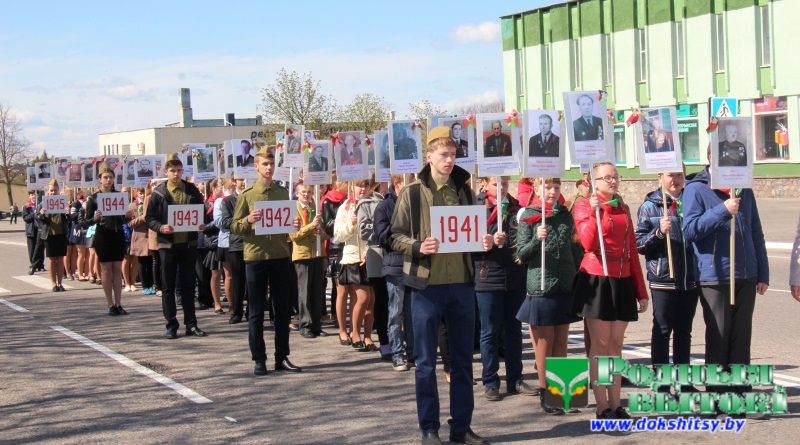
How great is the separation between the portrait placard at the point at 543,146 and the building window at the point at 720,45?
34.8m

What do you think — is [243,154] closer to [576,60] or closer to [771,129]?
[771,129]

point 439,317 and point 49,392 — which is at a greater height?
point 439,317

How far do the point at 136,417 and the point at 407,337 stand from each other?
10.1 ft

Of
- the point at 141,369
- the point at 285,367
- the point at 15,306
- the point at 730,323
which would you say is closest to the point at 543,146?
the point at 730,323

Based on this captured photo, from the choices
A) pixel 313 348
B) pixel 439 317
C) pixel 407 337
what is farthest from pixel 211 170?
pixel 439 317

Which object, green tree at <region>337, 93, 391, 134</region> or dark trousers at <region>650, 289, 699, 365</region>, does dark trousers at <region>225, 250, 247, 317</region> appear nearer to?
dark trousers at <region>650, 289, 699, 365</region>

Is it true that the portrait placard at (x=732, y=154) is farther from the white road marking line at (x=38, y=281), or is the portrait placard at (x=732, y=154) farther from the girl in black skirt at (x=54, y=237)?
the white road marking line at (x=38, y=281)

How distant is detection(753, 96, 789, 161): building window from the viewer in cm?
3928

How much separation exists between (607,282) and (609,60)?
139 feet

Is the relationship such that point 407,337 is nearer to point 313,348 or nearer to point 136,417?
point 313,348

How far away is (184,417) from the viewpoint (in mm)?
8664

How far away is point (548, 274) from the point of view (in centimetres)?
Result: 878

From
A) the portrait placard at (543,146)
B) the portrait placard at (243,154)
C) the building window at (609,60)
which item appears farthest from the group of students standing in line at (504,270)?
the building window at (609,60)

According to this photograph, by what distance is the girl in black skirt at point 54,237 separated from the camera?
19.8 m
